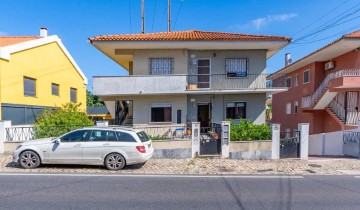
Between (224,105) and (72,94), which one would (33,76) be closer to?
(72,94)

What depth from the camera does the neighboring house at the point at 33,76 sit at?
13438 millimetres

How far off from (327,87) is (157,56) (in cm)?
1122

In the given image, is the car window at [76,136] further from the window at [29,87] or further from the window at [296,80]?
the window at [296,80]

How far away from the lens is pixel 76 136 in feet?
26.7

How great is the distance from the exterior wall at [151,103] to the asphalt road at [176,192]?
7285 mm

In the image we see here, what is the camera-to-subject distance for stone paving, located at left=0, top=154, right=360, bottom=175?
25.8ft

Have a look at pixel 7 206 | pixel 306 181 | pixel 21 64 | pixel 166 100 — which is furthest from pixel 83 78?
pixel 306 181

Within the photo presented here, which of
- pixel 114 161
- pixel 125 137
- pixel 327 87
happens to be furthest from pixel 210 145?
pixel 327 87

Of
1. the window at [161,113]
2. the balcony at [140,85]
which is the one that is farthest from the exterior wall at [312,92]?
the window at [161,113]

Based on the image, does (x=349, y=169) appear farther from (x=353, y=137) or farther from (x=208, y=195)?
(x=208, y=195)

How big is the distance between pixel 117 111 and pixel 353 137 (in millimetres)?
14149

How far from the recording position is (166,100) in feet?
46.5

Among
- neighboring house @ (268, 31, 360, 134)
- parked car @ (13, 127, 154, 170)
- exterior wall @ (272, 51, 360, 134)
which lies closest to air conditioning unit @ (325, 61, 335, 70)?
neighboring house @ (268, 31, 360, 134)

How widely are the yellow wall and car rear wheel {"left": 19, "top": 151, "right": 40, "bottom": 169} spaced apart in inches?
287
